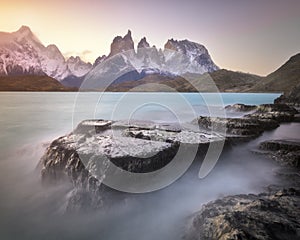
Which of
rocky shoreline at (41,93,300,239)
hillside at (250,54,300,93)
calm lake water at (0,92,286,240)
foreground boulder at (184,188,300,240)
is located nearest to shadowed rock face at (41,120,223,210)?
rocky shoreline at (41,93,300,239)

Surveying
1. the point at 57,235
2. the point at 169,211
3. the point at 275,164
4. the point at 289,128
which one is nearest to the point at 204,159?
the point at 275,164

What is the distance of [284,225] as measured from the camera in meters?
6.84

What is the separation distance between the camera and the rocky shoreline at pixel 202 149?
6980 mm

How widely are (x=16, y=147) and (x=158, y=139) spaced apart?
44.3 ft

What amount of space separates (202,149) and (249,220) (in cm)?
831

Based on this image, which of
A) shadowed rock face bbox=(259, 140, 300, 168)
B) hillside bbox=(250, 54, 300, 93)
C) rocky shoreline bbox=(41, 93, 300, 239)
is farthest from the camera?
hillside bbox=(250, 54, 300, 93)

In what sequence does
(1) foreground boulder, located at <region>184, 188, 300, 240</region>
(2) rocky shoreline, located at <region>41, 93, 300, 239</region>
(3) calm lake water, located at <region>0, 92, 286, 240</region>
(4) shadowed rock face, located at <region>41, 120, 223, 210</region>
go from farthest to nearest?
(4) shadowed rock face, located at <region>41, 120, 223, 210</region> < (3) calm lake water, located at <region>0, 92, 286, 240</region> < (2) rocky shoreline, located at <region>41, 93, 300, 239</region> < (1) foreground boulder, located at <region>184, 188, 300, 240</region>

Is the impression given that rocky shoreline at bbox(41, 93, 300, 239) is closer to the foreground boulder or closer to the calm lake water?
the foreground boulder

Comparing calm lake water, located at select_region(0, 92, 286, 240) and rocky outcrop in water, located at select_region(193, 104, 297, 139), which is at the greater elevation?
rocky outcrop in water, located at select_region(193, 104, 297, 139)

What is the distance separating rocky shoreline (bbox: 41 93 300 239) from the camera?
6.98 meters

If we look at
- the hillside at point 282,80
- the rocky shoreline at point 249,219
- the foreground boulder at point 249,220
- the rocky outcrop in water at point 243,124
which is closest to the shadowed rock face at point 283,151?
the rocky outcrop in water at point 243,124

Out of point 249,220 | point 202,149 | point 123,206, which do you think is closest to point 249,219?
point 249,220

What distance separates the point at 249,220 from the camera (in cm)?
701

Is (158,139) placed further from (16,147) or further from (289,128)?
(289,128)
